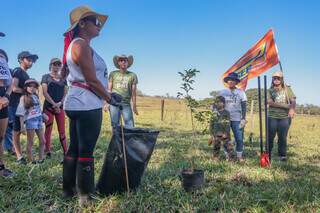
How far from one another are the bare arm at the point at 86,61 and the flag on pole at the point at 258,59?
535 cm

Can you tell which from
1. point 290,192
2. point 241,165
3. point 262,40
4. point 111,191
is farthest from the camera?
point 262,40

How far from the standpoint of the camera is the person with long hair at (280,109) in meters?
7.52

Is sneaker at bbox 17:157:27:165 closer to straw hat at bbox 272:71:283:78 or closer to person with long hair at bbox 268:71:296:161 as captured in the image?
person with long hair at bbox 268:71:296:161

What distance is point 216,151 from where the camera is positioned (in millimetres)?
7246

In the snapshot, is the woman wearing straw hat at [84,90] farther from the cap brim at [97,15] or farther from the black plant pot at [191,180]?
the black plant pot at [191,180]

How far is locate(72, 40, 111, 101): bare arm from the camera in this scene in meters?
3.42

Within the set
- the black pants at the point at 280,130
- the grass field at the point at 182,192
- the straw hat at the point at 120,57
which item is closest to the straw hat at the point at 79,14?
the grass field at the point at 182,192

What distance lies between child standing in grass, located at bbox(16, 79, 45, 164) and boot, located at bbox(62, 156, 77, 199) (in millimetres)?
2354

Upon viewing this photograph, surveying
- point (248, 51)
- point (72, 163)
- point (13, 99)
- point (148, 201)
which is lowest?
point (148, 201)

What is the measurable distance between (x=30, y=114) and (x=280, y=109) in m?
5.20

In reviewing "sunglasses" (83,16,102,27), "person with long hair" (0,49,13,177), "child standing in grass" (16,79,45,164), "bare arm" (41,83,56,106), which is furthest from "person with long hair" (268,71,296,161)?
"person with long hair" (0,49,13,177)

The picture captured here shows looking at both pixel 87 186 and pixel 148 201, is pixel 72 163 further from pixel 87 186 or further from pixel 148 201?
pixel 148 201

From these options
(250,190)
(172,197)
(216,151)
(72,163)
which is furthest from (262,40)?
(72,163)

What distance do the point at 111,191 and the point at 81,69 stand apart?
1491 millimetres
